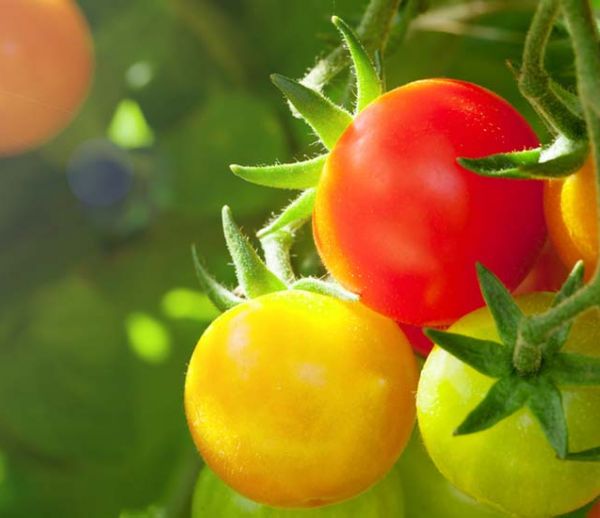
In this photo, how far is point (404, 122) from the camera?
47cm

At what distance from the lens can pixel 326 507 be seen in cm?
53

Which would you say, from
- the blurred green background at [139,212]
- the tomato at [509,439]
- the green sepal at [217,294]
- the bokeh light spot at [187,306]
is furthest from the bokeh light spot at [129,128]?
the tomato at [509,439]

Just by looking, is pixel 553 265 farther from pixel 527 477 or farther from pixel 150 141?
pixel 150 141

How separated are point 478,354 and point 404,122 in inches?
4.8

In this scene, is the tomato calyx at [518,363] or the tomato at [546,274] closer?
the tomato calyx at [518,363]

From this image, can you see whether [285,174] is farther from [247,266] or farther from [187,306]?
[187,306]

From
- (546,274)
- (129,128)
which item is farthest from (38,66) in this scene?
(546,274)

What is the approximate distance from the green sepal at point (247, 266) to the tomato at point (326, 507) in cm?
11

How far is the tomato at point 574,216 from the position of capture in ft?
1.38

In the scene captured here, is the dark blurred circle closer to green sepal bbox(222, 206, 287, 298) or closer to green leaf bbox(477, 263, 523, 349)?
green sepal bbox(222, 206, 287, 298)

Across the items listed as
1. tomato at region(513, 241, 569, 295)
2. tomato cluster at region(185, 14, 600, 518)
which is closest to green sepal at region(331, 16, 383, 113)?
tomato cluster at region(185, 14, 600, 518)

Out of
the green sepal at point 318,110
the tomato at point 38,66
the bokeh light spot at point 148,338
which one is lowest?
the bokeh light spot at point 148,338

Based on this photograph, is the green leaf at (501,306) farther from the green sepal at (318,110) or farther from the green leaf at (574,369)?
the green sepal at (318,110)

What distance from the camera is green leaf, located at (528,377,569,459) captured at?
1.24 feet
